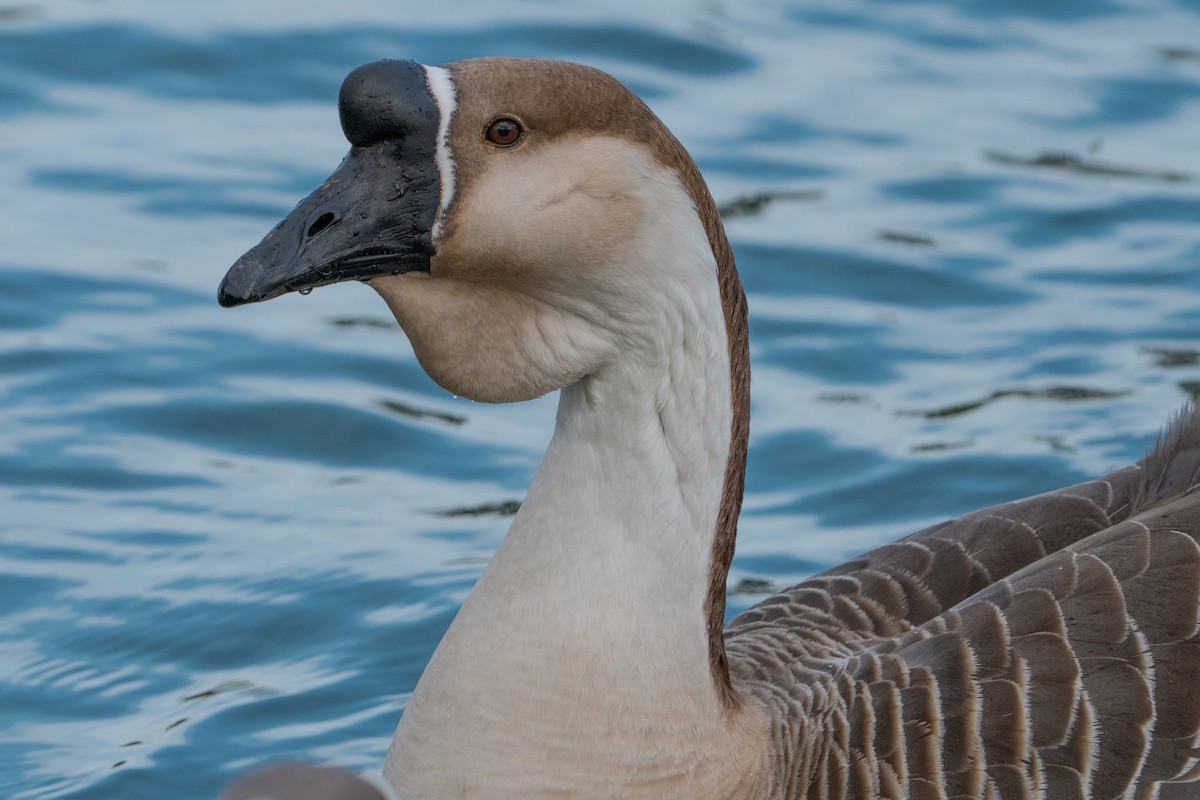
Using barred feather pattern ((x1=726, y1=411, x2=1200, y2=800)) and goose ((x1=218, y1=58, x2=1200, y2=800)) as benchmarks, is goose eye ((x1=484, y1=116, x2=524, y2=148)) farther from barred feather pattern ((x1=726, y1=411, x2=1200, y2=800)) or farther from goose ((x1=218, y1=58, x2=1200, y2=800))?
barred feather pattern ((x1=726, y1=411, x2=1200, y2=800))

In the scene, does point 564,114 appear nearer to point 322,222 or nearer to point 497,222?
point 497,222

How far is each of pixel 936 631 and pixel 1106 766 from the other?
1.87 ft

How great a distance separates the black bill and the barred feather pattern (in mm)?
1602

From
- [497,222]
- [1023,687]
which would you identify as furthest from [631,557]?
[1023,687]

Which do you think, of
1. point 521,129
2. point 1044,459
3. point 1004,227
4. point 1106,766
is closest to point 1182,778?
point 1106,766

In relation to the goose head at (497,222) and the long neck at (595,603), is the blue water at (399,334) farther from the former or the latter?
the goose head at (497,222)

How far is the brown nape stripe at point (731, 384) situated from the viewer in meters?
4.59

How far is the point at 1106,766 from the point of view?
15.5 ft


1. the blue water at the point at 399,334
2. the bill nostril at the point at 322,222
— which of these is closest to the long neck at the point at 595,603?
the bill nostril at the point at 322,222

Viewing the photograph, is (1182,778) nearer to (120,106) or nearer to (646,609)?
(646,609)

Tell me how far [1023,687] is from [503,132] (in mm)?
1872

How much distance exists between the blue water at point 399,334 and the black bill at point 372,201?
2658mm

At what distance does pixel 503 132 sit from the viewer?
436cm

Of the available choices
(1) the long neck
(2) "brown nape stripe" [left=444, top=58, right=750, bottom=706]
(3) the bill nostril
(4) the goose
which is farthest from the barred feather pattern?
(3) the bill nostril
